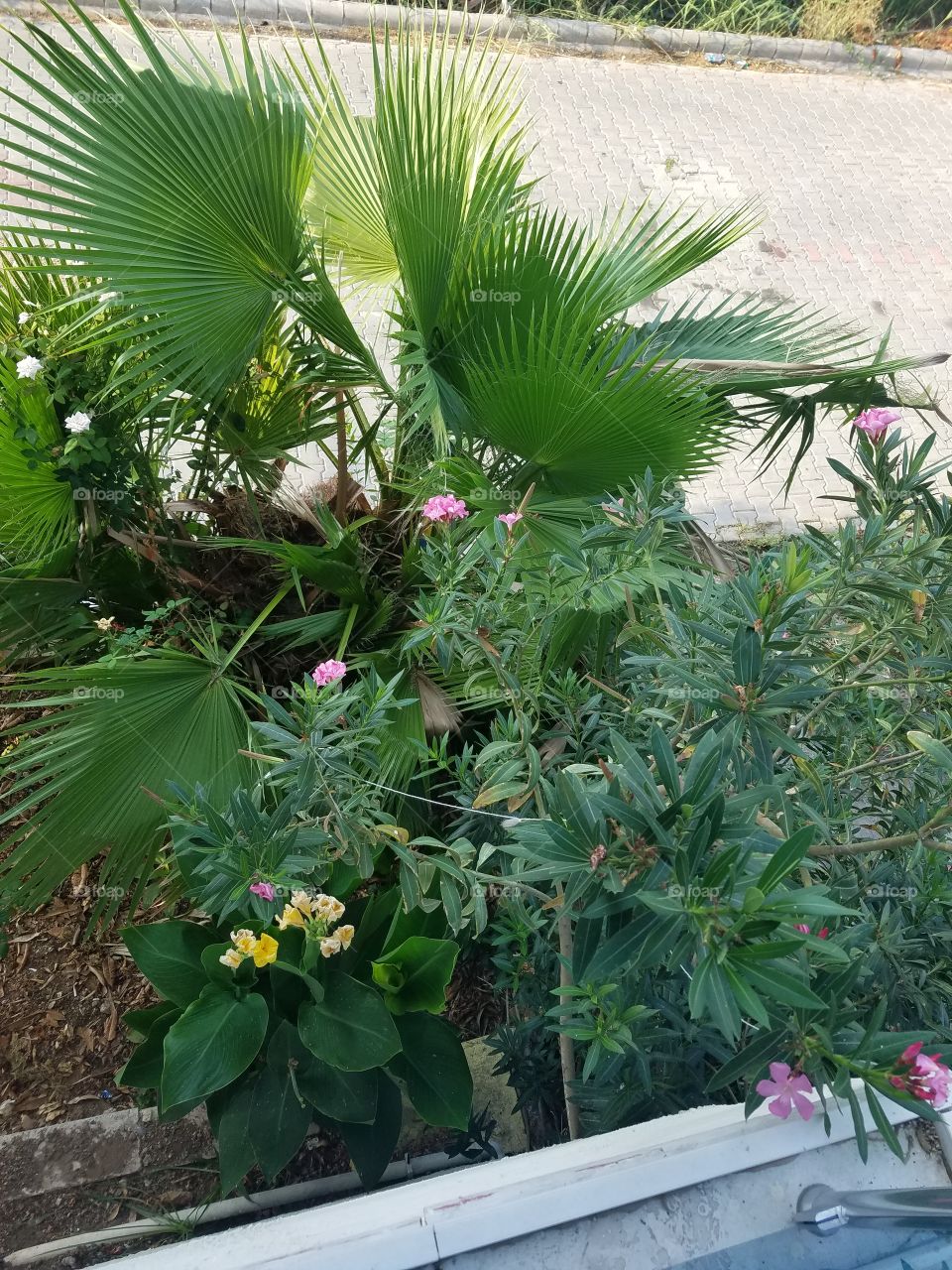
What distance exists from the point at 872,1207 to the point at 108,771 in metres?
1.37

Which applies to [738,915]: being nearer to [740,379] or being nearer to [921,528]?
[921,528]

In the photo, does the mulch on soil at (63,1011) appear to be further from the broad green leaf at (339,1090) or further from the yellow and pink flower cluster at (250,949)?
the yellow and pink flower cluster at (250,949)

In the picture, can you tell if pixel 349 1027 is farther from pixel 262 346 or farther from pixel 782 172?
pixel 782 172

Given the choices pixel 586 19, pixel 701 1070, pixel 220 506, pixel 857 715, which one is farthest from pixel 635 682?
pixel 586 19

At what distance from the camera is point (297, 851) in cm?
137

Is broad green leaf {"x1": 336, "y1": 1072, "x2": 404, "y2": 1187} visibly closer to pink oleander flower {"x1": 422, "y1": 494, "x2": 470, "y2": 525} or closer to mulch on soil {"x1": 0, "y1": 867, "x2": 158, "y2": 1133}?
mulch on soil {"x1": 0, "y1": 867, "x2": 158, "y2": 1133}

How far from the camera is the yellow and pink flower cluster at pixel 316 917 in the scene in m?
1.24

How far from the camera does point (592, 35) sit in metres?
5.92

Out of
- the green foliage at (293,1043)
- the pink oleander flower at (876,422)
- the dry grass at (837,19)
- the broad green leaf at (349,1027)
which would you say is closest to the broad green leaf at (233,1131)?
the green foliage at (293,1043)

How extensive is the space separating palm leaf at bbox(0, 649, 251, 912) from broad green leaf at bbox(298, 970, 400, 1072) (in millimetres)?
416

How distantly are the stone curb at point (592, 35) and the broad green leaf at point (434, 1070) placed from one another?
16.1 feet

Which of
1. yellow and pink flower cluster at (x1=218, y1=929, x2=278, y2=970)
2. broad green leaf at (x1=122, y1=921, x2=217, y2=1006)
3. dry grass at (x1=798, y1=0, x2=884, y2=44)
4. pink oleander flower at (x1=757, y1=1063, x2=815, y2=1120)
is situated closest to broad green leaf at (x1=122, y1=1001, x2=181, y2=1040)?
broad green leaf at (x1=122, y1=921, x2=217, y2=1006)

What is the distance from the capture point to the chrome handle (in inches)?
36.3

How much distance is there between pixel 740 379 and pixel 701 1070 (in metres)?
1.41
